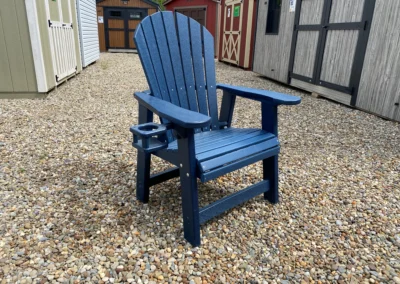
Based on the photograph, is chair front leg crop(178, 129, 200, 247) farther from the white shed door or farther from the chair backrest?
the white shed door

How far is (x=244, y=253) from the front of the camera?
139 centimetres

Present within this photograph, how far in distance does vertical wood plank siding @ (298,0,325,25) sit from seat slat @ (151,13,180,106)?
359 centimetres

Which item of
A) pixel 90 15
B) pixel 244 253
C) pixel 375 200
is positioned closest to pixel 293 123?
pixel 375 200

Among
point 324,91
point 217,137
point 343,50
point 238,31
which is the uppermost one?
point 238,31

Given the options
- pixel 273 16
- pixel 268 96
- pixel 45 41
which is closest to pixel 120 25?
pixel 273 16

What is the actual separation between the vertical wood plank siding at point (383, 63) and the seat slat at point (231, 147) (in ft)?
8.50

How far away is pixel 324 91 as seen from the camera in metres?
4.55

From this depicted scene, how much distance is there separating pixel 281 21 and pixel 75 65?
13.0 ft

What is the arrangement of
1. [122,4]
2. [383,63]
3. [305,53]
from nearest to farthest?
[383,63], [305,53], [122,4]

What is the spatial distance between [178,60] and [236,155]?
69 centimetres

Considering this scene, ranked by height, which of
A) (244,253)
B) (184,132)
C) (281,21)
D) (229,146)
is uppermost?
(281,21)

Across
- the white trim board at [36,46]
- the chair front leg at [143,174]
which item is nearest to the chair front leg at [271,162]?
the chair front leg at [143,174]

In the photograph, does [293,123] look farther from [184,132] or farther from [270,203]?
[184,132]

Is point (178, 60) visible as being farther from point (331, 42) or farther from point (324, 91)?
point (324, 91)
